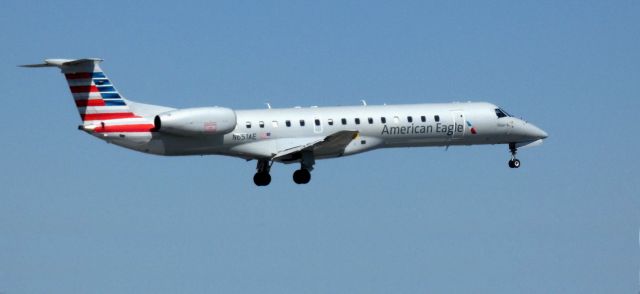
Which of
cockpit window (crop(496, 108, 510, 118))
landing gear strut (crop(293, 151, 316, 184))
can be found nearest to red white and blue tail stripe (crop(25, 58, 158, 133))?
landing gear strut (crop(293, 151, 316, 184))

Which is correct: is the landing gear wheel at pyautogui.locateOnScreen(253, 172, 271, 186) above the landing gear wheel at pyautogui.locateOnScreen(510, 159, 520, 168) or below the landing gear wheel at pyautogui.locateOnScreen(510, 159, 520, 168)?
below

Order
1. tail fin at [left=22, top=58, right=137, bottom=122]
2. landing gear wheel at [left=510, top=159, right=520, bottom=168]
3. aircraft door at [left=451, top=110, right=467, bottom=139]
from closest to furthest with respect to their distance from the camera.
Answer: tail fin at [left=22, top=58, right=137, bottom=122]
aircraft door at [left=451, top=110, right=467, bottom=139]
landing gear wheel at [left=510, top=159, right=520, bottom=168]

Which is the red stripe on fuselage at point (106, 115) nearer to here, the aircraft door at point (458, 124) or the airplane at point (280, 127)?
the airplane at point (280, 127)

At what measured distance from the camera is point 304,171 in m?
61.9

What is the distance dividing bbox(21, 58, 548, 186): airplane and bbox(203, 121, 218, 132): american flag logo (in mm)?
22

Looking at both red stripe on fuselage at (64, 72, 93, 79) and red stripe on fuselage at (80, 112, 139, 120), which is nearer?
red stripe on fuselage at (64, 72, 93, 79)

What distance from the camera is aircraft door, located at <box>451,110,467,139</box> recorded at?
211ft

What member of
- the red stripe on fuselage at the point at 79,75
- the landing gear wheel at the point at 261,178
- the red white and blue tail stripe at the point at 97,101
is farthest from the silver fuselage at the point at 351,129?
the red stripe on fuselage at the point at 79,75

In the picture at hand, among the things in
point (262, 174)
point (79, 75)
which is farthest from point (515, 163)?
point (79, 75)

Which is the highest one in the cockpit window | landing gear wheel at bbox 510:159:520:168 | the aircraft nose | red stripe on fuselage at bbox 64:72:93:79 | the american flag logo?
the cockpit window

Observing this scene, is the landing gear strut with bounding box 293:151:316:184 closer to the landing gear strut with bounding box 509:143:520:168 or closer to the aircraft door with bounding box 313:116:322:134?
the aircraft door with bounding box 313:116:322:134

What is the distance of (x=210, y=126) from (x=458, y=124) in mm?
11285

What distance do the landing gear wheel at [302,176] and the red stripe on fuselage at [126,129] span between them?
6.40 meters

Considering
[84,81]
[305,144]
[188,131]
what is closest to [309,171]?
[305,144]
